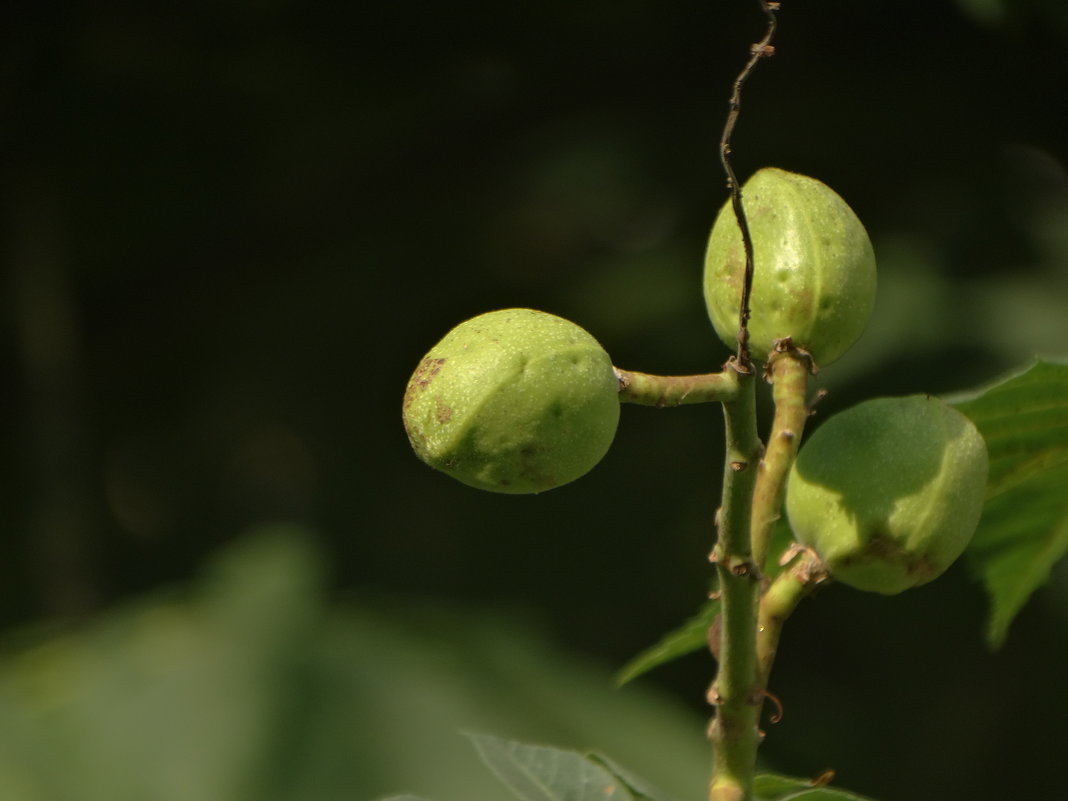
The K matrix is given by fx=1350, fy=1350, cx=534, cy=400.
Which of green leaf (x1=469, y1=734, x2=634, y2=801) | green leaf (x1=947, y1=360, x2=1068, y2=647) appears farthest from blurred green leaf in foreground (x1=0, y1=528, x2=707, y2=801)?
green leaf (x1=469, y1=734, x2=634, y2=801)

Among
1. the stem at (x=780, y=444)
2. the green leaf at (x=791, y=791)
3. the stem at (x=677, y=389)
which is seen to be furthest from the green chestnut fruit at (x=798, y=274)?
the green leaf at (x=791, y=791)

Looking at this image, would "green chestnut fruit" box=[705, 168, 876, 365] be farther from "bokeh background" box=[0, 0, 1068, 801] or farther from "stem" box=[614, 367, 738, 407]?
"bokeh background" box=[0, 0, 1068, 801]

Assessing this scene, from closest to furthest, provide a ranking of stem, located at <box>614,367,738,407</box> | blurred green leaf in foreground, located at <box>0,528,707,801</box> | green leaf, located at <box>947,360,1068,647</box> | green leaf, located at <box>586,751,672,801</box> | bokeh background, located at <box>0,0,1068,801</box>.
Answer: stem, located at <box>614,367,738,407</box>, green leaf, located at <box>586,751,672,801</box>, green leaf, located at <box>947,360,1068,647</box>, blurred green leaf in foreground, located at <box>0,528,707,801</box>, bokeh background, located at <box>0,0,1068,801</box>

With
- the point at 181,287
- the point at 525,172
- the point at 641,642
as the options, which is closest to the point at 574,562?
the point at 641,642

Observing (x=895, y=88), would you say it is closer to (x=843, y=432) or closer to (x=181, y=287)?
(x=181, y=287)

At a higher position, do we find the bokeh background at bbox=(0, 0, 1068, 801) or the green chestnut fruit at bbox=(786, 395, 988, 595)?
the bokeh background at bbox=(0, 0, 1068, 801)

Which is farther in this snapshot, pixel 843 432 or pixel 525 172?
pixel 525 172

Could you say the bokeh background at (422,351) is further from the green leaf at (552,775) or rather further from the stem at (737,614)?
the stem at (737,614)
